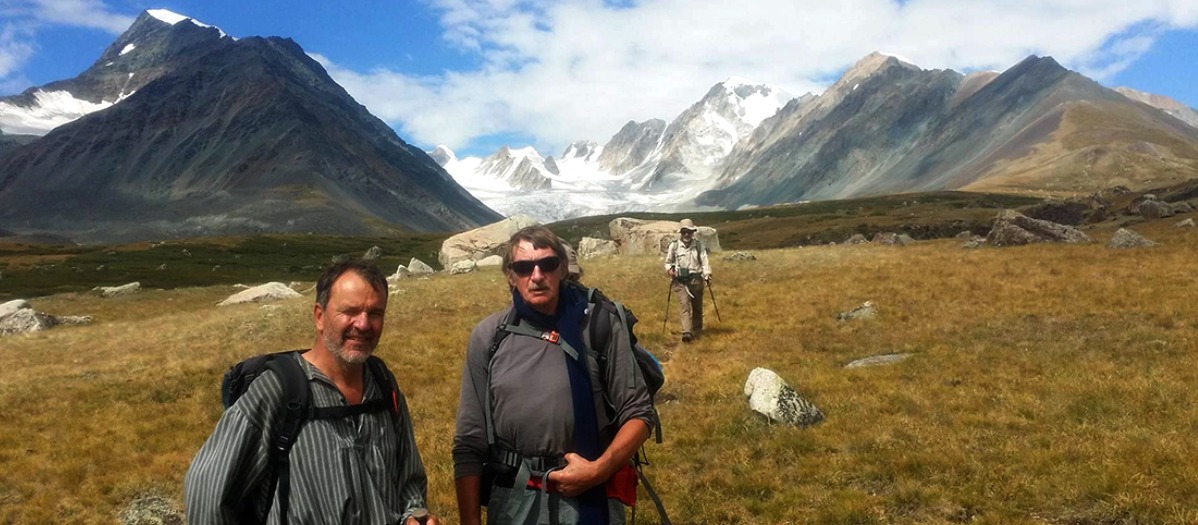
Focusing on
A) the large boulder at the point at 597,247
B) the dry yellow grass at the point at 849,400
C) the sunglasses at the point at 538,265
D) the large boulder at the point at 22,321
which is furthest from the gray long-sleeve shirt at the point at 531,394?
the large boulder at the point at 597,247

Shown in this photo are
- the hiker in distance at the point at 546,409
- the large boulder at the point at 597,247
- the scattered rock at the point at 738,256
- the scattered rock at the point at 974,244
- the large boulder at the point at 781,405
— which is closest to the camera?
the hiker in distance at the point at 546,409

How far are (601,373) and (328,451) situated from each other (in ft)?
6.80

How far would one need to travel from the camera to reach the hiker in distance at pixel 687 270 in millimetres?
19906

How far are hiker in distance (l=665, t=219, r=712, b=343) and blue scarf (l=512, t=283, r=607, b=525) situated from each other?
47.5 feet

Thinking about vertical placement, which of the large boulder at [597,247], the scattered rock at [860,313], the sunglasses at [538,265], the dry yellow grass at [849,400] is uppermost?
the sunglasses at [538,265]

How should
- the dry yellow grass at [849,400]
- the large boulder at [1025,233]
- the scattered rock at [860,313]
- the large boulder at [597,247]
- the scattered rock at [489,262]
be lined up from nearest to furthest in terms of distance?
the dry yellow grass at [849,400], the scattered rock at [860,313], the large boulder at [1025,233], the scattered rock at [489,262], the large boulder at [597,247]

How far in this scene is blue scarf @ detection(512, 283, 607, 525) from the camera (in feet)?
17.5

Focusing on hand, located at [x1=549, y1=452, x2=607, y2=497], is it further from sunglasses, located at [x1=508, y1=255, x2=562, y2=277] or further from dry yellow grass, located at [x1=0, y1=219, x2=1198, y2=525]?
dry yellow grass, located at [x1=0, y1=219, x2=1198, y2=525]

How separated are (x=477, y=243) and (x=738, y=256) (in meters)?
29.5

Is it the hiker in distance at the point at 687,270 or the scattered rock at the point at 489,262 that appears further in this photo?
the scattered rock at the point at 489,262

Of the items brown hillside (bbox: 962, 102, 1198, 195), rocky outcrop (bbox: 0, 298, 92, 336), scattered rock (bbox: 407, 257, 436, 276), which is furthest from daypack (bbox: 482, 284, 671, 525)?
brown hillside (bbox: 962, 102, 1198, 195)

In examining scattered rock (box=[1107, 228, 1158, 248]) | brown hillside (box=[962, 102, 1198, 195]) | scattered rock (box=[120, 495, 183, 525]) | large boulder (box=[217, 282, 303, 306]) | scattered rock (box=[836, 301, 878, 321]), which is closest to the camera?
scattered rock (box=[120, 495, 183, 525])

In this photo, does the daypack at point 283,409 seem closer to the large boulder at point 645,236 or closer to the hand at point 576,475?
the hand at point 576,475

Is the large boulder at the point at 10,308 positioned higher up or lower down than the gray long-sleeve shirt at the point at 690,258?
lower down
